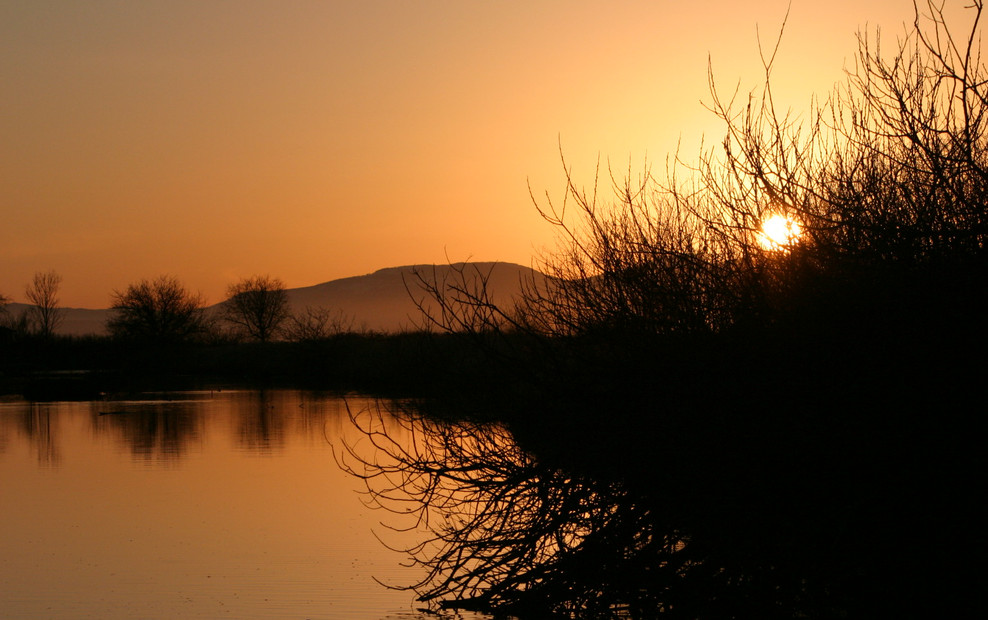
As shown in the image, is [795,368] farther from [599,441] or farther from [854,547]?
[599,441]

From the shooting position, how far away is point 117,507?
15.4m

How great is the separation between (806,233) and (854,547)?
1866 mm

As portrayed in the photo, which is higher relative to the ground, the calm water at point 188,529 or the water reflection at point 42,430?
the water reflection at point 42,430

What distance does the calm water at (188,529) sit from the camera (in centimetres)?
993

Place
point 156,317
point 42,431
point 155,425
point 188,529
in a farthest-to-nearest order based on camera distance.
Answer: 1. point 156,317
2. point 155,425
3. point 42,431
4. point 188,529

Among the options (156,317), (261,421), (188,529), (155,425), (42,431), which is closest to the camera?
(188,529)

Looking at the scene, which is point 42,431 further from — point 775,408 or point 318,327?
point 775,408

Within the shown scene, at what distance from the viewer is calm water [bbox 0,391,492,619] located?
9930mm

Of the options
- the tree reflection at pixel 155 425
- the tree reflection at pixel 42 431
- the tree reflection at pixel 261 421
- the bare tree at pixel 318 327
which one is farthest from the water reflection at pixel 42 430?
the bare tree at pixel 318 327

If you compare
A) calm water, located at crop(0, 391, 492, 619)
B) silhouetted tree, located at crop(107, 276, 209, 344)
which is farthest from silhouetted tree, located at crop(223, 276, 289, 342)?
calm water, located at crop(0, 391, 492, 619)

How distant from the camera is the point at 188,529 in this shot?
13.7 meters

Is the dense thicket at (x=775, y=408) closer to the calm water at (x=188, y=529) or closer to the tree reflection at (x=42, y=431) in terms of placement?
the calm water at (x=188, y=529)

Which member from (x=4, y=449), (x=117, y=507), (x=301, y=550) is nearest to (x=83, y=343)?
(x=4, y=449)

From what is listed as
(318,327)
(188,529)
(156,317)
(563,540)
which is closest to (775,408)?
(563,540)
